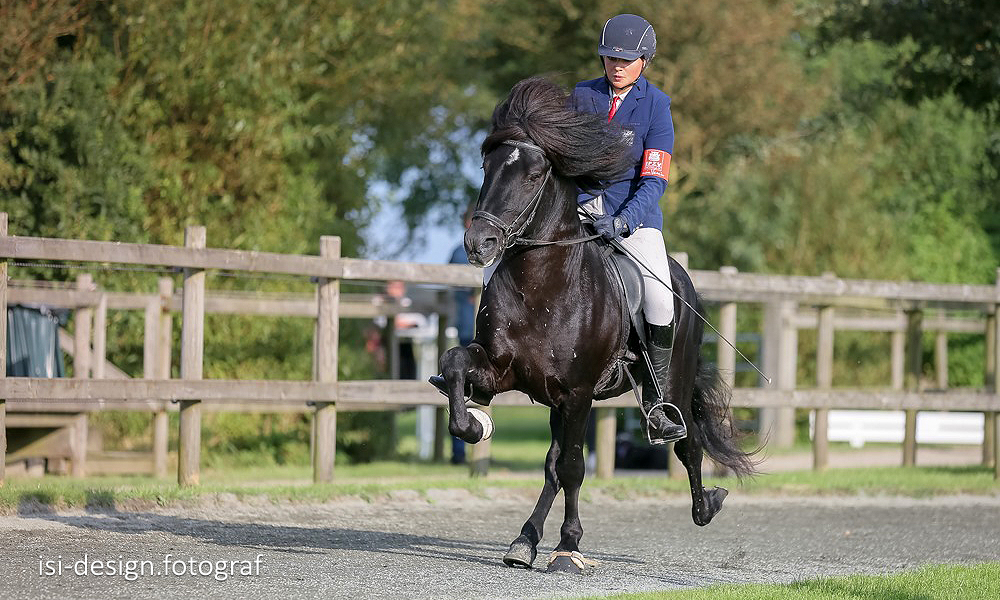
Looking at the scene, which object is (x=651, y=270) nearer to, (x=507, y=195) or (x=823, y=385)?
(x=507, y=195)

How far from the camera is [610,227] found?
6.46m

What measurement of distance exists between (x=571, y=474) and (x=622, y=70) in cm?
213

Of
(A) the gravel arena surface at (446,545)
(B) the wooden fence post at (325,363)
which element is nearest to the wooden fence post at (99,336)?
(B) the wooden fence post at (325,363)

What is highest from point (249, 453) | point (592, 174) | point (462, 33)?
point (462, 33)

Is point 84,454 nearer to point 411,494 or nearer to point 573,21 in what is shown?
point 411,494

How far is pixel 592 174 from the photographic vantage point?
6.41 metres

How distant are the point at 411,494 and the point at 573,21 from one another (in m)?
14.0

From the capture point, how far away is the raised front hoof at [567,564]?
6285 millimetres

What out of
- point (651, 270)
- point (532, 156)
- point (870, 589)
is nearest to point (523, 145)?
point (532, 156)

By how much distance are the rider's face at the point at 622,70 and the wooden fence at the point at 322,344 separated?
2.59 meters

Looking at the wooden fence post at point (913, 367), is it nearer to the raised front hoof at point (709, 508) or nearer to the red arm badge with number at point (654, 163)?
the raised front hoof at point (709, 508)

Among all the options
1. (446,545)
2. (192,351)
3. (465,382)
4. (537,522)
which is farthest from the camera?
(192,351)

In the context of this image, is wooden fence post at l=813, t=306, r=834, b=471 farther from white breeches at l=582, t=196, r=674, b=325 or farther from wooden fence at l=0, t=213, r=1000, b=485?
white breeches at l=582, t=196, r=674, b=325

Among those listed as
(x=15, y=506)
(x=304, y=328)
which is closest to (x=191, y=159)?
(x=304, y=328)
